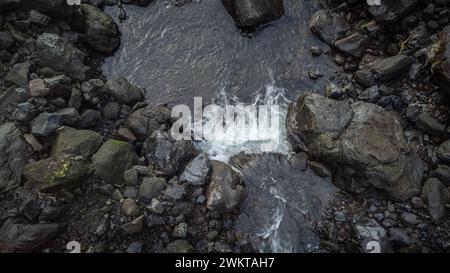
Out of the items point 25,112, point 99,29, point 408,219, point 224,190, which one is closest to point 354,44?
point 408,219

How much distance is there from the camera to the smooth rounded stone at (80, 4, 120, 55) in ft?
33.6

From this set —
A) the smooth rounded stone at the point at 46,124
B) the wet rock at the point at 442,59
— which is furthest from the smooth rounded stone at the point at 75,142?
the wet rock at the point at 442,59

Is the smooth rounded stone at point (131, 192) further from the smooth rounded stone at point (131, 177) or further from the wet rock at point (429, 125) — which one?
the wet rock at point (429, 125)

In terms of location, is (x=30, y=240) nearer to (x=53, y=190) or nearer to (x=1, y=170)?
(x=53, y=190)

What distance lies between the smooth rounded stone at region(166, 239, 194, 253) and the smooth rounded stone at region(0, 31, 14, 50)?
6.46 m

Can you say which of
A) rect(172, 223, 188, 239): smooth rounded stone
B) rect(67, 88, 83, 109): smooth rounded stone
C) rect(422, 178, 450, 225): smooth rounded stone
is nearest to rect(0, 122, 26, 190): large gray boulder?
rect(67, 88, 83, 109): smooth rounded stone

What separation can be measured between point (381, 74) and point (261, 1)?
3.84 meters

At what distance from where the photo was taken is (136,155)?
29.7 ft

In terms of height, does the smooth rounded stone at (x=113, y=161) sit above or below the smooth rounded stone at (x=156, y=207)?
above

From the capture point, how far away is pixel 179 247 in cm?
794

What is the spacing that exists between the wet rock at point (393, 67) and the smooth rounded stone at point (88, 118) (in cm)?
728

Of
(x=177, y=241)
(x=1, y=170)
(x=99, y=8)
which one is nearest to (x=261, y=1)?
(x=99, y=8)

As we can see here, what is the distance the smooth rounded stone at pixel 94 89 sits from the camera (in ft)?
30.7

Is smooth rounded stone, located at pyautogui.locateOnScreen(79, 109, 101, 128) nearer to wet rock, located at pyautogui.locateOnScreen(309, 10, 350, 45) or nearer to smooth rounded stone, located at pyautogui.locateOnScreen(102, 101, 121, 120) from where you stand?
smooth rounded stone, located at pyautogui.locateOnScreen(102, 101, 121, 120)
